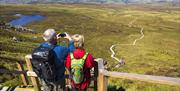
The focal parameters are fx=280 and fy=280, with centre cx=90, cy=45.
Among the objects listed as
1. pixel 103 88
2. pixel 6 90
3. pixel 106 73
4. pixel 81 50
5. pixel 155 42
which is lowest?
pixel 155 42

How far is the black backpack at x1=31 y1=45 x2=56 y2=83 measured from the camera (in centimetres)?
774

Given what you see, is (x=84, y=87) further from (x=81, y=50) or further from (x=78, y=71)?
(x=81, y=50)

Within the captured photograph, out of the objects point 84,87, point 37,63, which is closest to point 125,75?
point 84,87

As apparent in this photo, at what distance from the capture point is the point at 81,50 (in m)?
7.90

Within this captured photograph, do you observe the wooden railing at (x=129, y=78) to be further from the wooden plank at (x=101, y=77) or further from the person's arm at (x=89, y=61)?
the person's arm at (x=89, y=61)

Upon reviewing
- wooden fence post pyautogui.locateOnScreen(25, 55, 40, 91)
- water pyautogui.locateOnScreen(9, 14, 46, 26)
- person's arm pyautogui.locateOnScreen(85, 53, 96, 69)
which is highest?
person's arm pyautogui.locateOnScreen(85, 53, 96, 69)

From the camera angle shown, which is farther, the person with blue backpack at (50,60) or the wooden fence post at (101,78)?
the wooden fence post at (101,78)

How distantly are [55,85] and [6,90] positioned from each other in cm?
322

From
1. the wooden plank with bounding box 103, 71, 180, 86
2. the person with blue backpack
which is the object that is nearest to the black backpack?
the person with blue backpack

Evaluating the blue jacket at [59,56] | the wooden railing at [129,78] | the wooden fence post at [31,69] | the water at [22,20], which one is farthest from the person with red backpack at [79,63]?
the water at [22,20]

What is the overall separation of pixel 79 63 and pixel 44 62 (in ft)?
3.22

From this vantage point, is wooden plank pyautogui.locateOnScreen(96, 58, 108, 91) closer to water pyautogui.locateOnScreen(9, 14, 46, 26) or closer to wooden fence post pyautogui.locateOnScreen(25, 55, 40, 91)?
wooden fence post pyautogui.locateOnScreen(25, 55, 40, 91)

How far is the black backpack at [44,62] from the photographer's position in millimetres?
7739

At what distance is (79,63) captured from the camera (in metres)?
7.95
